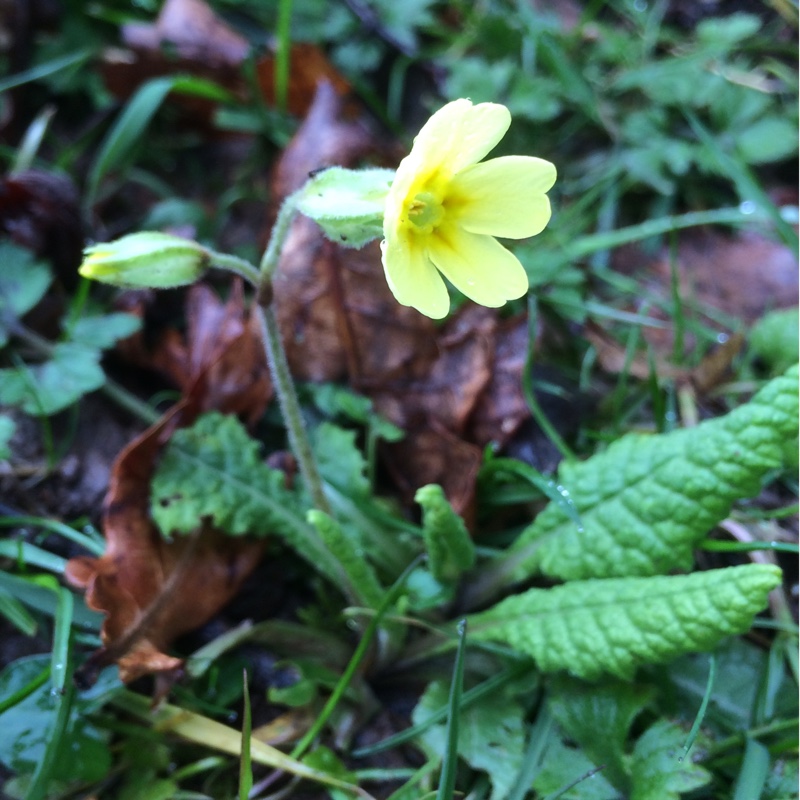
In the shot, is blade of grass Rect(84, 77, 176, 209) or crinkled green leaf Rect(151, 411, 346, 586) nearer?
crinkled green leaf Rect(151, 411, 346, 586)

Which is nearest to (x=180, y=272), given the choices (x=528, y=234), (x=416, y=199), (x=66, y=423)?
(x=416, y=199)

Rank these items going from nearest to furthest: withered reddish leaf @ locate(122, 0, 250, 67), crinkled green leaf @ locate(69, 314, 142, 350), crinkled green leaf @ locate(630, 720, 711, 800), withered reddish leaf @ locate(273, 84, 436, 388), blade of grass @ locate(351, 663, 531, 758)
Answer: crinkled green leaf @ locate(630, 720, 711, 800) → blade of grass @ locate(351, 663, 531, 758) → crinkled green leaf @ locate(69, 314, 142, 350) → withered reddish leaf @ locate(273, 84, 436, 388) → withered reddish leaf @ locate(122, 0, 250, 67)

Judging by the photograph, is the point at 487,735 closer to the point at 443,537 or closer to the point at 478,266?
the point at 443,537

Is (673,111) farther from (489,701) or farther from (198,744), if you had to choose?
(198,744)

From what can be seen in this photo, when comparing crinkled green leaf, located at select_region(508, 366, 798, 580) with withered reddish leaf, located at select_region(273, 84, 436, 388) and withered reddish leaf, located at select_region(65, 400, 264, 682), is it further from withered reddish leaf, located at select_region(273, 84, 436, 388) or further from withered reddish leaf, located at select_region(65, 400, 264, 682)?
withered reddish leaf, located at select_region(65, 400, 264, 682)

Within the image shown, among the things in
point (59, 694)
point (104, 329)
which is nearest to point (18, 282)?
point (104, 329)

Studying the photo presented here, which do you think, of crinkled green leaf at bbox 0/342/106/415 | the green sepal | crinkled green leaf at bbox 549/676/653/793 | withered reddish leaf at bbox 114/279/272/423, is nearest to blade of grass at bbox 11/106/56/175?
withered reddish leaf at bbox 114/279/272/423
